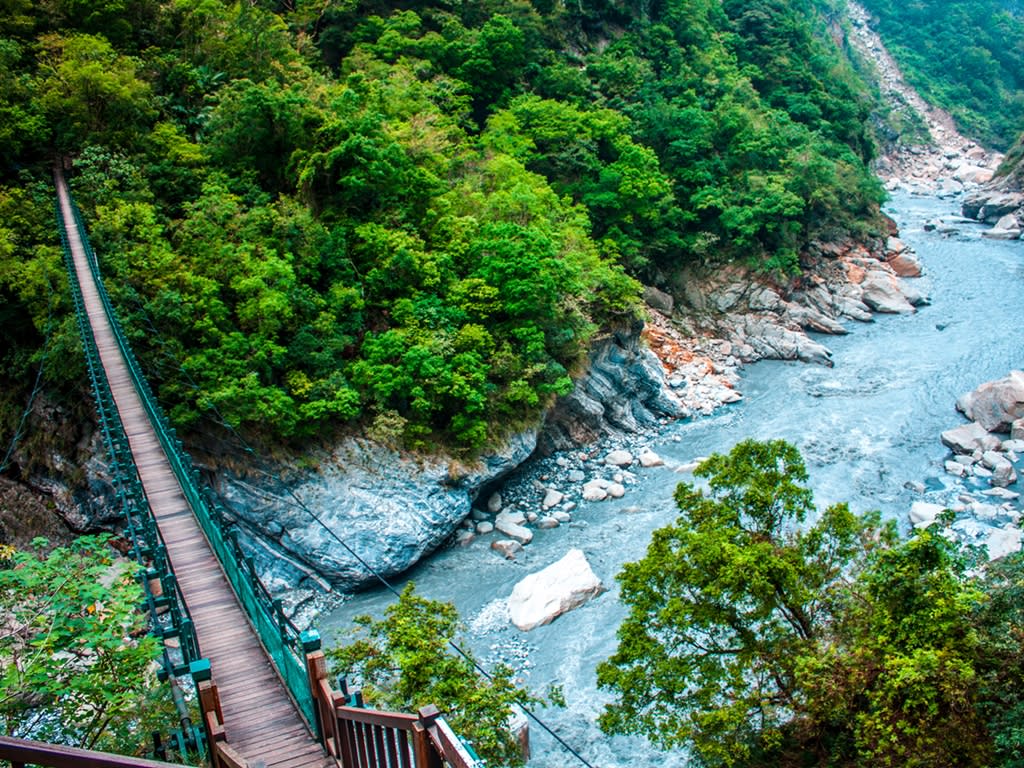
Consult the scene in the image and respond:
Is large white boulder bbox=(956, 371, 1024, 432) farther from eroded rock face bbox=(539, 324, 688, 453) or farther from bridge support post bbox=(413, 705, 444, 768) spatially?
bridge support post bbox=(413, 705, 444, 768)

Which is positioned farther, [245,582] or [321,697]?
[245,582]

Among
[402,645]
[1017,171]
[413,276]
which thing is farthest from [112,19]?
[1017,171]

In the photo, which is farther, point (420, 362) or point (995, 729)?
point (420, 362)

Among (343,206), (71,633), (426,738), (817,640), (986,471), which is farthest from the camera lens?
(343,206)

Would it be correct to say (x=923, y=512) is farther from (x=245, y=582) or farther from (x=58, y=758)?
(x=58, y=758)

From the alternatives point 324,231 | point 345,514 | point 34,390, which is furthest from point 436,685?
point 324,231

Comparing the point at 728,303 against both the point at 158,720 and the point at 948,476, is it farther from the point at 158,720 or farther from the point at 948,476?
the point at 158,720
